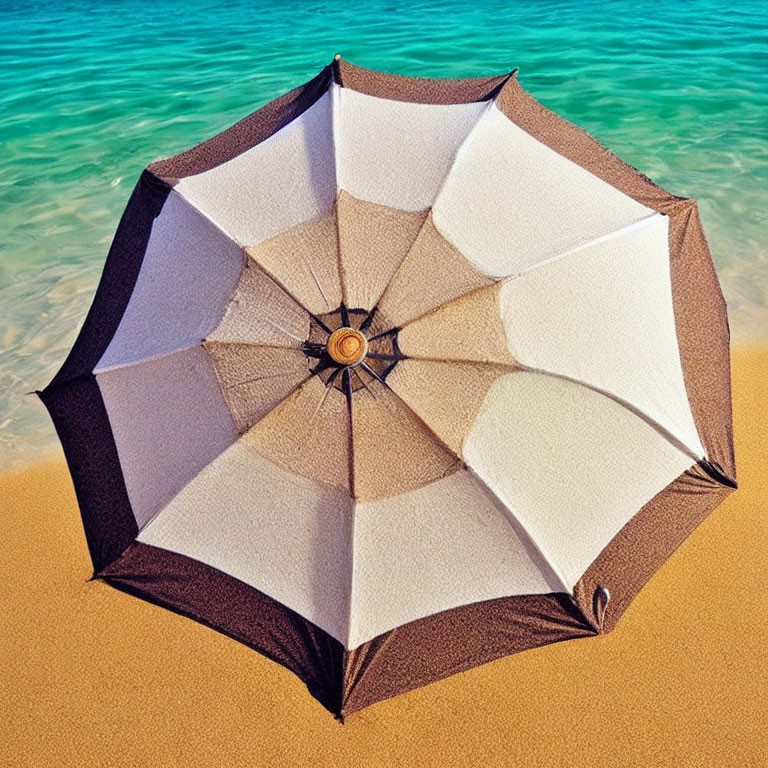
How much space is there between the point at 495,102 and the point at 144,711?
3360 mm

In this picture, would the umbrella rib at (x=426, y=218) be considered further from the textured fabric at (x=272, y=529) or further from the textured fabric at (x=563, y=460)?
the textured fabric at (x=272, y=529)

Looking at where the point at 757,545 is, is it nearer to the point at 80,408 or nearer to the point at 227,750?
the point at 227,750

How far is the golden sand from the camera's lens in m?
3.18

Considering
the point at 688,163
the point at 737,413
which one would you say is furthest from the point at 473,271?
the point at 688,163

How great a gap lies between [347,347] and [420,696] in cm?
196

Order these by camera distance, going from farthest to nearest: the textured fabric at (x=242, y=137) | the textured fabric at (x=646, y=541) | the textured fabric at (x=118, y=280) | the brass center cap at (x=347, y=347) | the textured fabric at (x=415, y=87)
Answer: the textured fabric at (x=415, y=87), the textured fabric at (x=242, y=137), the textured fabric at (x=118, y=280), the textured fabric at (x=646, y=541), the brass center cap at (x=347, y=347)

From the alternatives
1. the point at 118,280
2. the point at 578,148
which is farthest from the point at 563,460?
the point at 118,280

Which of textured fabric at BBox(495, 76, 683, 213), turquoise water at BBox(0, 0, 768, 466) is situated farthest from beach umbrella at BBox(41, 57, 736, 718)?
turquoise water at BBox(0, 0, 768, 466)

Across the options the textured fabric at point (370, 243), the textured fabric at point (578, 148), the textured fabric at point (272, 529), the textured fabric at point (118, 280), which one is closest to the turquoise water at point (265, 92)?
the textured fabric at point (118, 280)

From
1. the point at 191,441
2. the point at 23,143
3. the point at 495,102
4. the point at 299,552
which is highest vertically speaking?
the point at 495,102

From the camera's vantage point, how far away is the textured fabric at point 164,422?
2.52 meters

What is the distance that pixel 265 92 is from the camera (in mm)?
9695

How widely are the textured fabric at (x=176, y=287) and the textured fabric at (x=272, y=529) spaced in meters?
0.54

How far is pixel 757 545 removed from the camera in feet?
12.4
